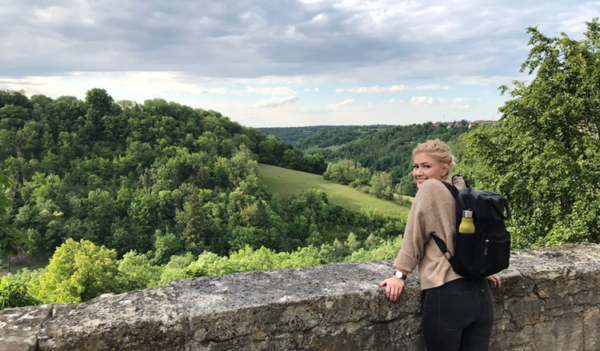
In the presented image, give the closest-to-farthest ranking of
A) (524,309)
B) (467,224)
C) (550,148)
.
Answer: (467,224)
(524,309)
(550,148)

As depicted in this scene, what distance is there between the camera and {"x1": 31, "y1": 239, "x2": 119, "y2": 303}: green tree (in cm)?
2942

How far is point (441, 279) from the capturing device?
6.49 feet

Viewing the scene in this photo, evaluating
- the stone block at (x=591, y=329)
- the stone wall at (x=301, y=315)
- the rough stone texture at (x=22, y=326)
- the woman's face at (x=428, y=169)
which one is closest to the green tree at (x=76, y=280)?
the rough stone texture at (x=22, y=326)

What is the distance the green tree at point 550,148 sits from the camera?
375 inches

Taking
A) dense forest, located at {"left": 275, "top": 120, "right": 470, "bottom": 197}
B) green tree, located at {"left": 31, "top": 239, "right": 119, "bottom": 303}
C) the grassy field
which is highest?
dense forest, located at {"left": 275, "top": 120, "right": 470, "bottom": 197}

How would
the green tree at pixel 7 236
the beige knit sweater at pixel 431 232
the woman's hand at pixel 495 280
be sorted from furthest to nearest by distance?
1. the green tree at pixel 7 236
2. the woman's hand at pixel 495 280
3. the beige knit sweater at pixel 431 232

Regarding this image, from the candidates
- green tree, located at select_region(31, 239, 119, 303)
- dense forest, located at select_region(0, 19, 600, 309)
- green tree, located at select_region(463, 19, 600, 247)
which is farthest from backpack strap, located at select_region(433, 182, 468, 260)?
green tree, located at select_region(31, 239, 119, 303)

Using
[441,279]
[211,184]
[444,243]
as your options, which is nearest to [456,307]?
[441,279]

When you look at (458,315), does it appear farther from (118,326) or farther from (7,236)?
(7,236)

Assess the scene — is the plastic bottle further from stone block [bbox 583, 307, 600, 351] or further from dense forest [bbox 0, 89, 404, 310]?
dense forest [bbox 0, 89, 404, 310]

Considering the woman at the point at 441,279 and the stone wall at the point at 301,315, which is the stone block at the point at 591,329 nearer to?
the stone wall at the point at 301,315

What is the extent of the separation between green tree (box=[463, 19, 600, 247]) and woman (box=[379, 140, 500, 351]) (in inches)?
319

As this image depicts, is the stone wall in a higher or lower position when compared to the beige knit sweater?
lower

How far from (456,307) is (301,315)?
769mm
